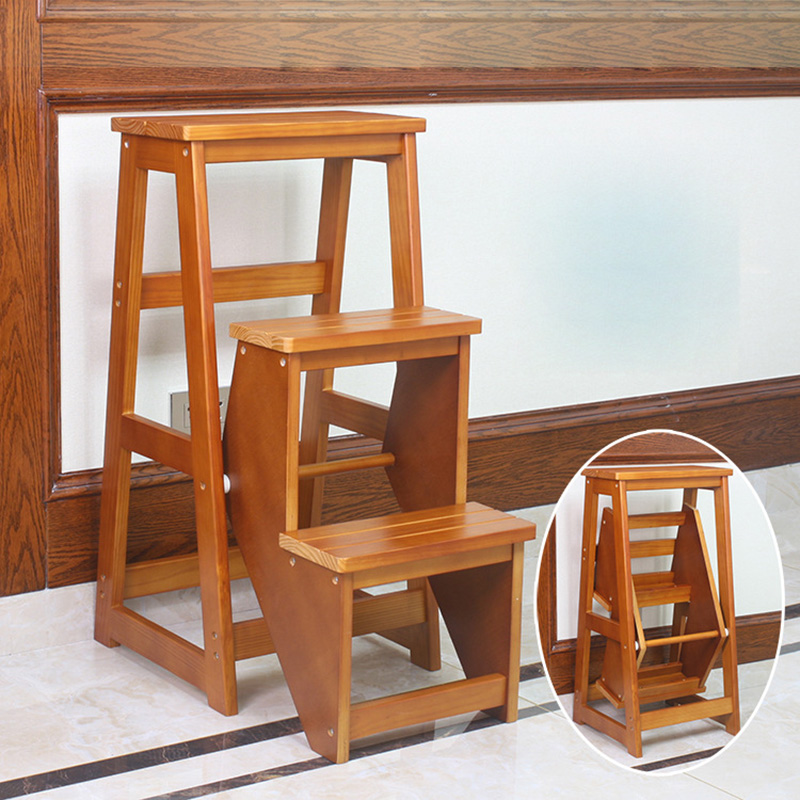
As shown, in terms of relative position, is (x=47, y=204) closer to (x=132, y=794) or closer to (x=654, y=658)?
(x=132, y=794)

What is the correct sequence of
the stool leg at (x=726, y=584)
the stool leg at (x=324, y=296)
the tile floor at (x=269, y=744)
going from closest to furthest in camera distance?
the stool leg at (x=726, y=584), the tile floor at (x=269, y=744), the stool leg at (x=324, y=296)

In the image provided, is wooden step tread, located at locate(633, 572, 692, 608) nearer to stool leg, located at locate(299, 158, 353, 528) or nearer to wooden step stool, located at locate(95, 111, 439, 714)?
wooden step stool, located at locate(95, 111, 439, 714)

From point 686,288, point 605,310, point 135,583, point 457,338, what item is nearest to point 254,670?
point 135,583

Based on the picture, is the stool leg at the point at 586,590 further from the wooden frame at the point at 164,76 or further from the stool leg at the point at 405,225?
the wooden frame at the point at 164,76

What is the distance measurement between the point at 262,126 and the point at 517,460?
1.05 metres

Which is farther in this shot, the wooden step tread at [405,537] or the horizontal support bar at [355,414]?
the horizontal support bar at [355,414]

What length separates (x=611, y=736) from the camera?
153cm

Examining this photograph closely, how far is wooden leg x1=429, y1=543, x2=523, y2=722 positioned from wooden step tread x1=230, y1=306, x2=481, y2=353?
324mm

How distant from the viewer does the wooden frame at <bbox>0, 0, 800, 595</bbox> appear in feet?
6.55

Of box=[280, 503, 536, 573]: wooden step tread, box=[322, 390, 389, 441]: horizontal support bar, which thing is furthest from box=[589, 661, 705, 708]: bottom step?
box=[322, 390, 389, 441]: horizontal support bar

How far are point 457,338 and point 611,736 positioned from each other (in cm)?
60

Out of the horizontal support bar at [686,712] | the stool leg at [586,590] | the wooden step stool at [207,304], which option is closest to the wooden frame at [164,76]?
the wooden step stool at [207,304]

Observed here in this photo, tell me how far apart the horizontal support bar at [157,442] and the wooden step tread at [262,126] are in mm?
423

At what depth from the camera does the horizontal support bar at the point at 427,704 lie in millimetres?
1735
